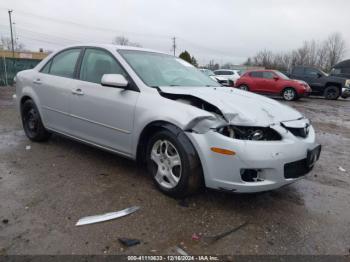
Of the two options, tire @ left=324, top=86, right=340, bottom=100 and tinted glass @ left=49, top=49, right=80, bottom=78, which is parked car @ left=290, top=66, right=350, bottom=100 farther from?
tinted glass @ left=49, top=49, right=80, bottom=78

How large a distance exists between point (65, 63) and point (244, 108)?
2.82 meters

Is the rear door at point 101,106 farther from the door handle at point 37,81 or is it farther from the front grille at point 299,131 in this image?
the front grille at point 299,131

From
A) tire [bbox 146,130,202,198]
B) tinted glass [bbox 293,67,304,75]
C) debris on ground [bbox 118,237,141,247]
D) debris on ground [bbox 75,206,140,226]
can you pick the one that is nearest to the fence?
tinted glass [bbox 293,67,304,75]

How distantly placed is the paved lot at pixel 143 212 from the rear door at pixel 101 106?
47cm

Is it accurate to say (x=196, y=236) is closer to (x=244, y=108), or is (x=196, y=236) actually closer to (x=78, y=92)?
(x=244, y=108)

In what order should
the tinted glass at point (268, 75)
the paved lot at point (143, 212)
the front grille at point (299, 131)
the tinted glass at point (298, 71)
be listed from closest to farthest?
the paved lot at point (143, 212) → the front grille at point (299, 131) → the tinted glass at point (268, 75) → the tinted glass at point (298, 71)

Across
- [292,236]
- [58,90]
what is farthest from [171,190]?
[58,90]

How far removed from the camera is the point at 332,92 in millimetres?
16672

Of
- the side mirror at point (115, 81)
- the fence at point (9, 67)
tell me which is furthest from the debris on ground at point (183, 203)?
the fence at point (9, 67)

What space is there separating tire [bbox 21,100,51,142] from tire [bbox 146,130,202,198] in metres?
2.41

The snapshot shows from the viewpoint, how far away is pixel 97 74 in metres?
3.81

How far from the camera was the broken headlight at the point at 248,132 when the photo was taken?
8.94 feet

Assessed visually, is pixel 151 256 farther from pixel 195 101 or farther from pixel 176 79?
pixel 176 79

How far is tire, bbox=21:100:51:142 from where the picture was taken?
4762 mm
